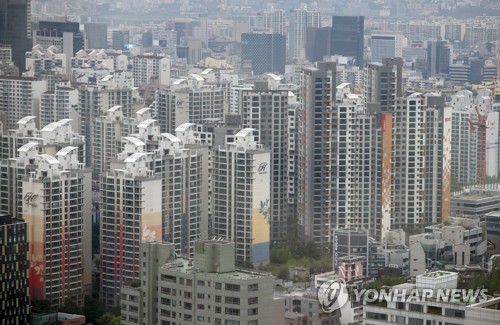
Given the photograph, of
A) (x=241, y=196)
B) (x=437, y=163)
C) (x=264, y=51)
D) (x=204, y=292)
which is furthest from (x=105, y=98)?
(x=204, y=292)

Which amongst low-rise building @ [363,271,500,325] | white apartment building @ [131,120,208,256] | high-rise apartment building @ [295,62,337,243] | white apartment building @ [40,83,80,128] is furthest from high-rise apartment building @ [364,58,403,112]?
low-rise building @ [363,271,500,325]

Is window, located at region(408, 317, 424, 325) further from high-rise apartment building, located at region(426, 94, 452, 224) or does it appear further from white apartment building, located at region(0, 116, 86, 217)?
high-rise apartment building, located at region(426, 94, 452, 224)

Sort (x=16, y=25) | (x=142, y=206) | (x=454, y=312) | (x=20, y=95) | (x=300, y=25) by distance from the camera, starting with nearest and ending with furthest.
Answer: (x=454, y=312) → (x=142, y=206) → (x=20, y=95) → (x=16, y=25) → (x=300, y=25)

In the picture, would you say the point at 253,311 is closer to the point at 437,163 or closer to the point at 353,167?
the point at 353,167

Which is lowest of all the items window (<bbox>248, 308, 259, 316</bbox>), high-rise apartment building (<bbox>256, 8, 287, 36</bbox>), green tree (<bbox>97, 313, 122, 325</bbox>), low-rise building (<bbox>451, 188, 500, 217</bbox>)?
green tree (<bbox>97, 313, 122, 325</bbox>)

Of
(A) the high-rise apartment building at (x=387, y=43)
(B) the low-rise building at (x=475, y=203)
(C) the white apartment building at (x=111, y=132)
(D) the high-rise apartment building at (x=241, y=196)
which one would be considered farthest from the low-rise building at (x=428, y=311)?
(A) the high-rise apartment building at (x=387, y=43)

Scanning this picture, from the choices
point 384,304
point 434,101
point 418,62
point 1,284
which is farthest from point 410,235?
point 418,62

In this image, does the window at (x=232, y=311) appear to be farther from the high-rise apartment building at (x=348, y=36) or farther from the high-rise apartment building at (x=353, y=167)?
the high-rise apartment building at (x=348, y=36)

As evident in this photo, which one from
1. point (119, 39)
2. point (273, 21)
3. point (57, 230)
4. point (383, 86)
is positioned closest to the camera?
point (57, 230)
